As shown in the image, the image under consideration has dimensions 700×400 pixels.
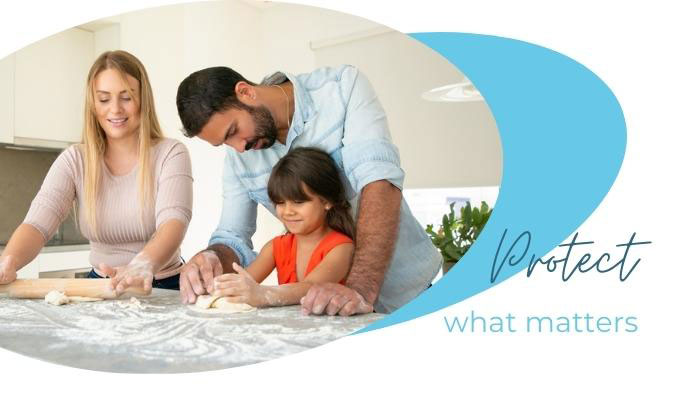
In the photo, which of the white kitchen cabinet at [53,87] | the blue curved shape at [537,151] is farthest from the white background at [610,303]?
the white kitchen cabinet at [53,87]

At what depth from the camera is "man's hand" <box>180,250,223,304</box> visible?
2.74ft

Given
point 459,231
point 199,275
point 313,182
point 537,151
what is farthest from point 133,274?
point 537,151

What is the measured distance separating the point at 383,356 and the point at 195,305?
316 millimetres

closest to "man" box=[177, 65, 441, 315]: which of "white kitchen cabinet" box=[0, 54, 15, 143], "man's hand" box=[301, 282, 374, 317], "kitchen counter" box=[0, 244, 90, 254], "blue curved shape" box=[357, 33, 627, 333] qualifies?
"man's hand" box=[301, 282, 374, 317]

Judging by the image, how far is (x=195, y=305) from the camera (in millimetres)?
812

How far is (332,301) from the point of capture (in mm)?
713

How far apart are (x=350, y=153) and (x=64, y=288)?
508 millimetres

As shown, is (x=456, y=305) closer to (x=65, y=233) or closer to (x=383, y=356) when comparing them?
(x=383, y=356)

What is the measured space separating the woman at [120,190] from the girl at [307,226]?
19 cm

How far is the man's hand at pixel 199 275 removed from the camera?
2.74ft

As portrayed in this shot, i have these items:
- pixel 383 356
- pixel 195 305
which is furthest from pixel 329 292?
pixel 195 305

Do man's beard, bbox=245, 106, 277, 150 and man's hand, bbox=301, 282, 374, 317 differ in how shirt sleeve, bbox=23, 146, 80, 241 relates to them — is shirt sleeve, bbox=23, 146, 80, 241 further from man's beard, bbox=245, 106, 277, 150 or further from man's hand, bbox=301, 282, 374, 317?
man's hand, bbox=301, 282, 374, 317

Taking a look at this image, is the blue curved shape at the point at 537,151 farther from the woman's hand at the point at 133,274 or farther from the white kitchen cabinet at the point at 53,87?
the white kitchen cabinet at the point at 53,87

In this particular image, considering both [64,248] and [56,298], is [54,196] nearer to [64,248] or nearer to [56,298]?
[64,248]
